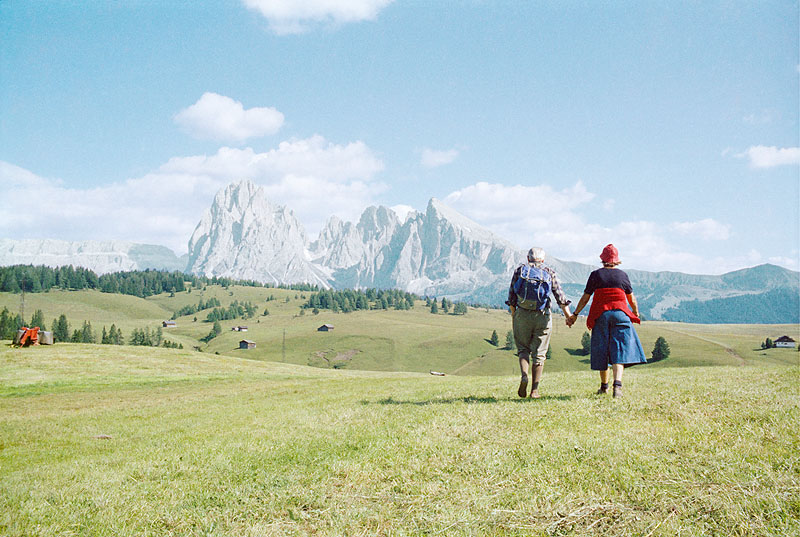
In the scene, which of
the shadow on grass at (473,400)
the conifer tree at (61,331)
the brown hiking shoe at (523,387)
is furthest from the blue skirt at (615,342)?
the conifer tree at (61,331)

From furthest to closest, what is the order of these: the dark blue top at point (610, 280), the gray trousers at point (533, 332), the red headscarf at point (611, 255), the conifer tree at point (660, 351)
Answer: the conifer tree at point (660, 351)
the gray trousers at point (533, 332)
the red headscarf at point (611, 255)
the dark blue top at point (610, 280)

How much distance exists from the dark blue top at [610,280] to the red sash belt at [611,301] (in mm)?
106

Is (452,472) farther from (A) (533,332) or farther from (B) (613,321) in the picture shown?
(B) (613,321)

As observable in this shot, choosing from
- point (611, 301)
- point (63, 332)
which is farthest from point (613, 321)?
point (63, 332)

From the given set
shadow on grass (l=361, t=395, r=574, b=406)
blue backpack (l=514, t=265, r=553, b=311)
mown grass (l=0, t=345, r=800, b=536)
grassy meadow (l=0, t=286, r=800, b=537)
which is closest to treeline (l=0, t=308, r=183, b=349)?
shadow on grass (l=361, t=395, r=574, b=406)

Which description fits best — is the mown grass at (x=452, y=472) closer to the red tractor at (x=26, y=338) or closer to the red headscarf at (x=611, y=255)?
the red headscarf at (x=611, y=255)

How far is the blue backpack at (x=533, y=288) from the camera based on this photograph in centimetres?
1318

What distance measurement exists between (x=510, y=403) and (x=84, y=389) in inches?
1487

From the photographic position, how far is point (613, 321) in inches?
498

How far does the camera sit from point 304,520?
18.9 ft

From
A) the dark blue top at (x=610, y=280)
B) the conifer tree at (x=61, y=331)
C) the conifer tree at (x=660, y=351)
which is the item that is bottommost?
the conifer tree at (x=660, y=351)

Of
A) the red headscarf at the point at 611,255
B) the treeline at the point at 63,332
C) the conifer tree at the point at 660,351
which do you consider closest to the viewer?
the red headscarf at the point at 611,255

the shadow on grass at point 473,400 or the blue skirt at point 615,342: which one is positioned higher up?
the blue skirt at point 615,342

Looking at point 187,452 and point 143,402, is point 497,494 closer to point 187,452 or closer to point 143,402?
point 187,452
